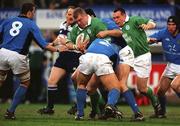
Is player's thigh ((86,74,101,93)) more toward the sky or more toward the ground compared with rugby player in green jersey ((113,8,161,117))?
more toward the ground

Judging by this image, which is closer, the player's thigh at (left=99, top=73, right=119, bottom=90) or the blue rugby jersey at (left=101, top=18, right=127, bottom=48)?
the player's thigh at (left=99, top=73, right=119, bottom=90)

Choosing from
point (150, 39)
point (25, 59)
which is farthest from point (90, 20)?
point (150, 39)

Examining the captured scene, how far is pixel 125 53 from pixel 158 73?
31.6ft

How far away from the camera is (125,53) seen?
51.4 feet

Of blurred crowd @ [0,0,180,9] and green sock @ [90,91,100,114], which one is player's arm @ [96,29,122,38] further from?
blurred crowd @ [0,0,180,9]

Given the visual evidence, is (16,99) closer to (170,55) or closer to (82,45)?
(82,45)

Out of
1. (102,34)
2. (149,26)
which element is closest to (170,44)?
(149,26)

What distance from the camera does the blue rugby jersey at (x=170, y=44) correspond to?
17.2 m

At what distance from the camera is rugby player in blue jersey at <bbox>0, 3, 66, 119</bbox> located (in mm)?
15383

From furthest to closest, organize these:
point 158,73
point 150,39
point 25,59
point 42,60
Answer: point 42,60, point 158,73, point 150,39, point 25,59

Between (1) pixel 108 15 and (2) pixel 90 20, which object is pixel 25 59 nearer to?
(2) pixel 90 20

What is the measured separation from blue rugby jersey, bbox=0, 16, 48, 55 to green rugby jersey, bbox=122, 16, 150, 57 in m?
2.62

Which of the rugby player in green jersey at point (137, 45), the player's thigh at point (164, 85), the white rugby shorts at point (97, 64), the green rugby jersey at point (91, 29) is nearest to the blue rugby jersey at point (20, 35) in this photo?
the green rugby jersey at point (91, 29)

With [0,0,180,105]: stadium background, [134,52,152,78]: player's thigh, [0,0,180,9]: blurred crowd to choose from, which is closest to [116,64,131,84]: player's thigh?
[134,52,152,78]: player's thigh
